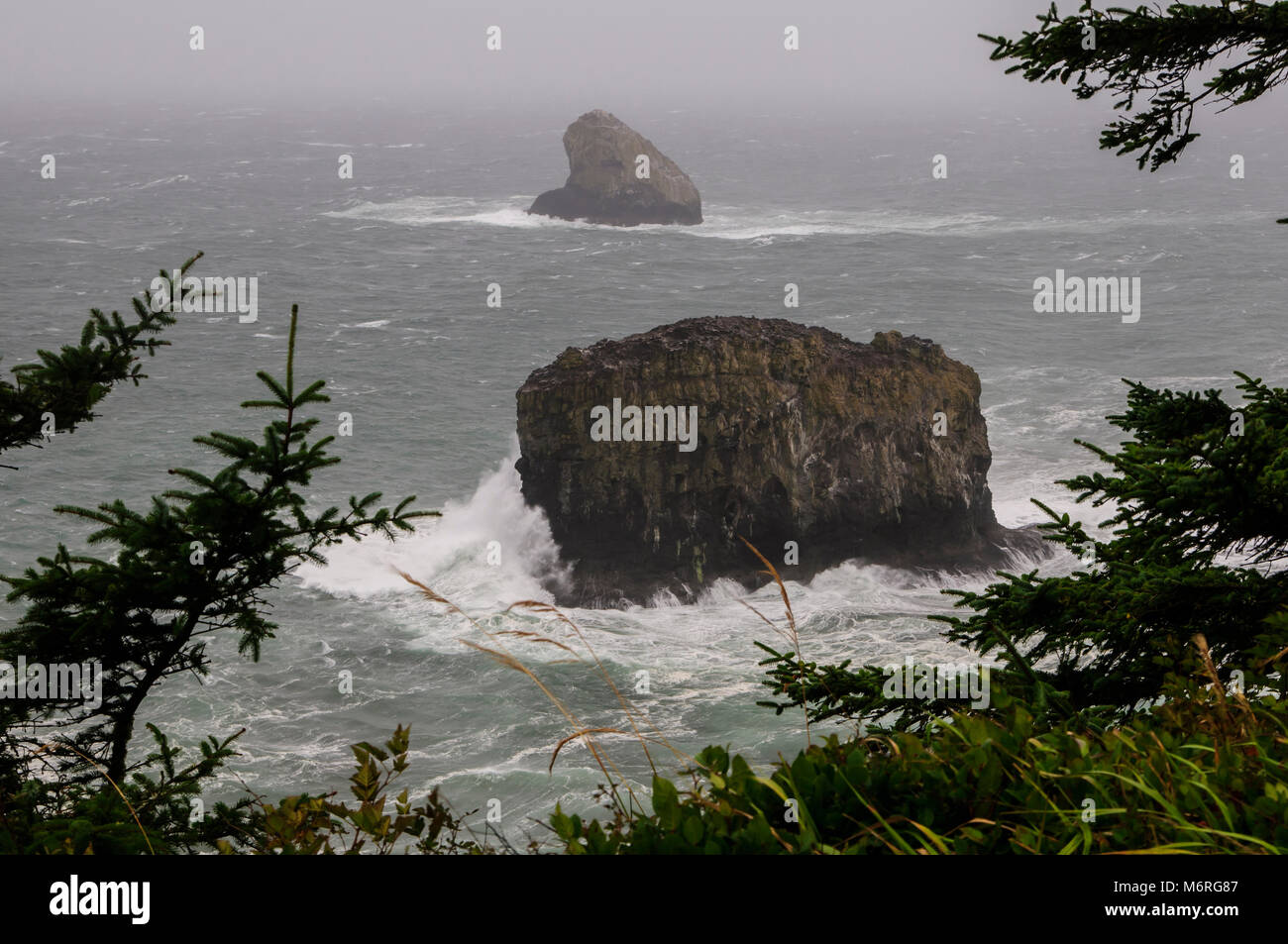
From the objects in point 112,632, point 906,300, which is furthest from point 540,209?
point 112,632

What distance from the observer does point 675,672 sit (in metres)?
39.3

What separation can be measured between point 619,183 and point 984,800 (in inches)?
5321

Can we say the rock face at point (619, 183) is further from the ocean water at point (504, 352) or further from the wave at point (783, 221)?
the ocean water at point (504, 352)

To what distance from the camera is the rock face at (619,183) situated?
132625 mm

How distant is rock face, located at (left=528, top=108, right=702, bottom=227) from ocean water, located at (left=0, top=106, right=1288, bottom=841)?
3767 millimetres

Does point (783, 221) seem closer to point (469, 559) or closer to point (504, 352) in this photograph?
point (504, 352)

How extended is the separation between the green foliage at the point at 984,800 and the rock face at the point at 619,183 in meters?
132

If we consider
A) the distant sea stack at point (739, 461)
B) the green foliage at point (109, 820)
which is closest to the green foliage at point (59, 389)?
the green foliage at point (109, 820)

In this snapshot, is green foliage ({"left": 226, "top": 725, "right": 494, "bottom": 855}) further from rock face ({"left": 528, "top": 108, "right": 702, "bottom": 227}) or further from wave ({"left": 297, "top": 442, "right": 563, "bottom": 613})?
rock face ({"left": 528, "top": 108, "right": 702, "bottom": 227})

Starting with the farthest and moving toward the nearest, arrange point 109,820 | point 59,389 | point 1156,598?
point 59,389, point 1156,598, point 109,820

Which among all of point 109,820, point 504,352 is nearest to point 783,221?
point 504,352

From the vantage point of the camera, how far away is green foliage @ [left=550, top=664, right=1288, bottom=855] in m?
3.34

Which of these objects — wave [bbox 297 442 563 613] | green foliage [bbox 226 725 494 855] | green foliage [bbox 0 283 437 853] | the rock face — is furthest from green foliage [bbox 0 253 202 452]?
the rock face

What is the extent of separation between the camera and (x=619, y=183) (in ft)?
442
